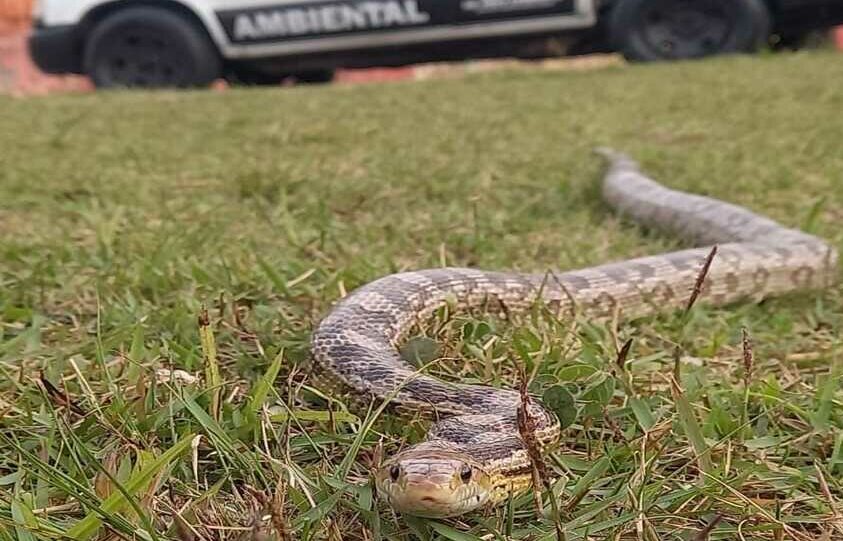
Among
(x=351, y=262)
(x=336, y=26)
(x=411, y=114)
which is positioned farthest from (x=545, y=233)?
(x=336, y=26)

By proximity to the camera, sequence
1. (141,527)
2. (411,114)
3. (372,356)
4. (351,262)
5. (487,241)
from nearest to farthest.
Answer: (141,527)
(372,356)
(351,262)
(487,241)
(411,114)

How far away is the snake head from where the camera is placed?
1.40 meters

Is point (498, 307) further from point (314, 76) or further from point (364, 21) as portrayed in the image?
point (314, 76)

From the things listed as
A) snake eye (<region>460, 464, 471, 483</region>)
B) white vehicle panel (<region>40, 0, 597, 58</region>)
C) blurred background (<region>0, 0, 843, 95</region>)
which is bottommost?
blurred background (<region>0, 0, 843, 95</region>)

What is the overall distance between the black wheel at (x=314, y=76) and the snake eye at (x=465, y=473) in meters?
11.3

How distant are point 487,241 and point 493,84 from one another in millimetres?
6521

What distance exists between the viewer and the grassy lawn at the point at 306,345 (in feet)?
4.94

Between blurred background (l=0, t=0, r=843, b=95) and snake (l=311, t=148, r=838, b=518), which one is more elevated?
snake (l=311, t=148, r=838, b=518)

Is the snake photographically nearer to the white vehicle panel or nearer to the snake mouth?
the snake mouth

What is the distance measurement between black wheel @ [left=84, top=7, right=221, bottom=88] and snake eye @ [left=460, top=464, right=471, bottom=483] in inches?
389

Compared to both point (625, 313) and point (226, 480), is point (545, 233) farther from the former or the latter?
point (226, 480)

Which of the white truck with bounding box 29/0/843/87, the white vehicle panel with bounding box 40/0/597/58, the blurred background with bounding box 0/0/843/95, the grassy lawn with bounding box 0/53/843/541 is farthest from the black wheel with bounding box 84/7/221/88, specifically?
the grassy lawn with bounding box 0/53/843/541

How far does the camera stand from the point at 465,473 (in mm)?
1466

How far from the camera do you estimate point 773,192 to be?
4418mm
